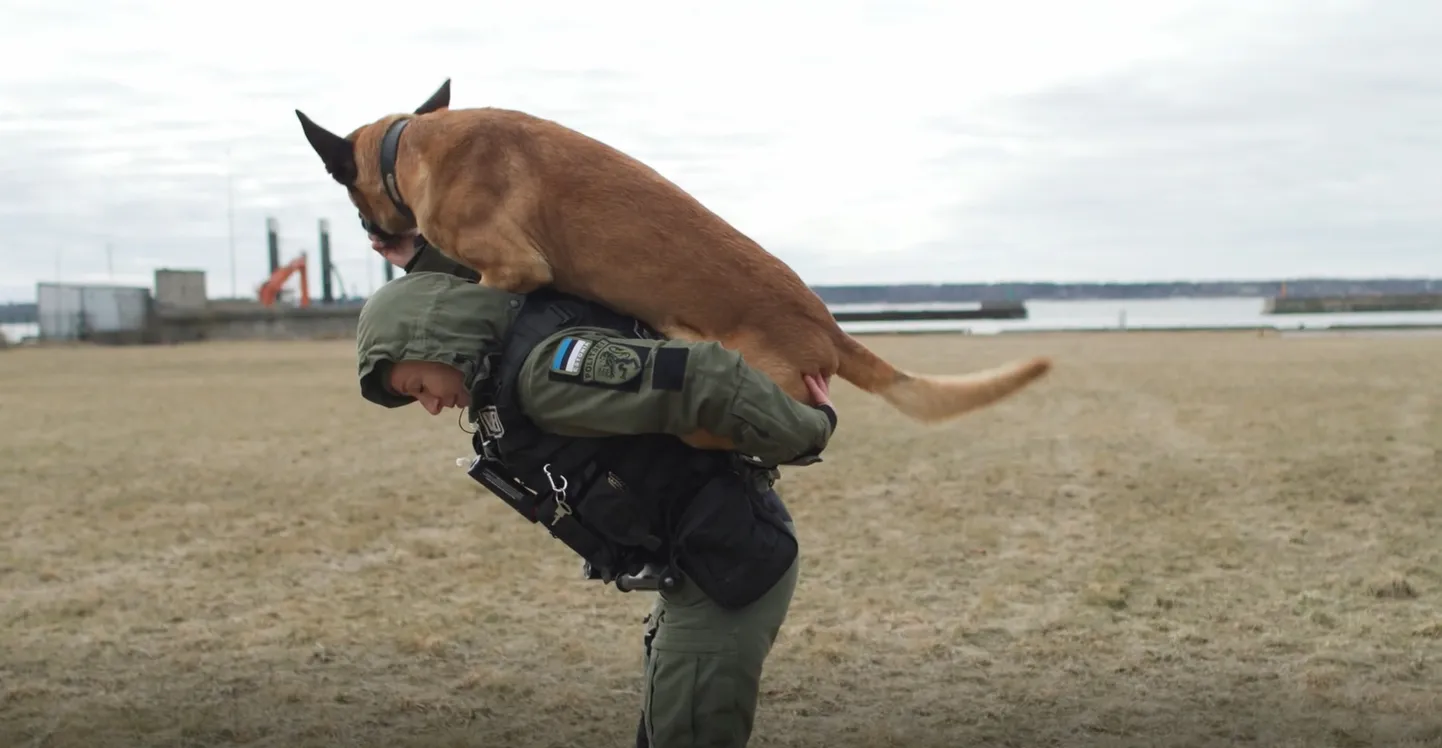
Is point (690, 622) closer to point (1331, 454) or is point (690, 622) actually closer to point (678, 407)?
point (678, 407)

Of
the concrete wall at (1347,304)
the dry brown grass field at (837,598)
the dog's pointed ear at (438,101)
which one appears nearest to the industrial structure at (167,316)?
the dry brown grass field at (837,598)

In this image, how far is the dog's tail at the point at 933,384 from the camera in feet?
8.89

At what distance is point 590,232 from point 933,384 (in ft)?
2.90

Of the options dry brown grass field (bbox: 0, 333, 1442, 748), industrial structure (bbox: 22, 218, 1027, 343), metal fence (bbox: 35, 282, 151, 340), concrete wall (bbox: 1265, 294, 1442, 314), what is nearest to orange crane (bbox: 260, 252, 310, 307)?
industrial structure (bbox: 22, 218, 1027, 343)

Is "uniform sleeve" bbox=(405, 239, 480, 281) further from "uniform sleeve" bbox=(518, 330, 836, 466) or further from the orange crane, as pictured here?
the orange crane

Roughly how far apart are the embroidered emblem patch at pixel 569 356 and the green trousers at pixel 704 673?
1.63 ft

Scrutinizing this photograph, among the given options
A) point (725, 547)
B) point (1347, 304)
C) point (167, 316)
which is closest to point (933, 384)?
point (725, 547)

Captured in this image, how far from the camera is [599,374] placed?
210 centimetres

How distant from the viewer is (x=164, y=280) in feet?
169

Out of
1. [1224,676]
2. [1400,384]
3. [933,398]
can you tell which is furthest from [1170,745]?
[1400,384]

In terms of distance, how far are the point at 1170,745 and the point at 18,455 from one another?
435 inches

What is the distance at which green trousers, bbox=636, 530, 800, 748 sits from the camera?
90.7 inches

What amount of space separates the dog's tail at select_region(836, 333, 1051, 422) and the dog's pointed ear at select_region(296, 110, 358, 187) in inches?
47.3

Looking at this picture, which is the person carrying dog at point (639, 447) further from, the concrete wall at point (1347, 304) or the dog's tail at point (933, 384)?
the concrete wall at point (1347, 304)
